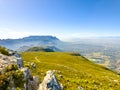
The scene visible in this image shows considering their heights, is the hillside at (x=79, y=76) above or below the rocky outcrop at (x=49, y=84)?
below

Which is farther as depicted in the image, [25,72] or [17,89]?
[25,72]

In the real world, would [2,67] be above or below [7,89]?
above

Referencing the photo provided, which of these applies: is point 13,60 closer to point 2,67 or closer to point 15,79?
point 2,67

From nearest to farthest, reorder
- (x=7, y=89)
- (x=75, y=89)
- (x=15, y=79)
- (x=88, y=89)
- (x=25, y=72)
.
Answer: (x=7, y=89)
(x=15, y=79)
(x=25, y=72)
(x=75, y=89)
(x=88, y=89)

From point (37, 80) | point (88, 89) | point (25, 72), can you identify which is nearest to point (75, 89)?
point (88, 89)

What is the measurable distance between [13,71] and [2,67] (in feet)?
6.04

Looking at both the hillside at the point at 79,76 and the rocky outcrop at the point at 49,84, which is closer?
the rocky outcrop at the point at 49,84

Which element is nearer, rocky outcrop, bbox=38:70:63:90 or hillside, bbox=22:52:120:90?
rocky outcrop, bbox=38:70:63:90

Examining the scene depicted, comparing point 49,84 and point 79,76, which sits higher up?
point 49,84

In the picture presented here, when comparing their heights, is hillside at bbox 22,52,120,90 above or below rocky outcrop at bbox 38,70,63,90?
below

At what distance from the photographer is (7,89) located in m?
17.0

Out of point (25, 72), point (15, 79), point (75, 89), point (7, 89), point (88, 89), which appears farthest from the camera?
point (88, 89)

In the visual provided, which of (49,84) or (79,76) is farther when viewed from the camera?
(79,76)

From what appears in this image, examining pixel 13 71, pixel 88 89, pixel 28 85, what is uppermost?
pixel 13 71
